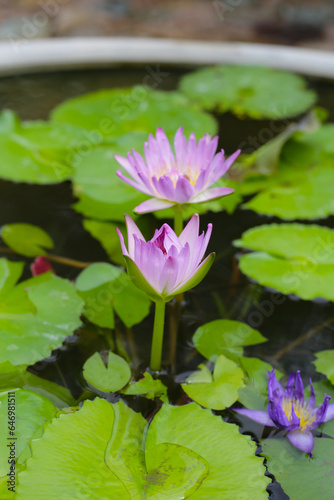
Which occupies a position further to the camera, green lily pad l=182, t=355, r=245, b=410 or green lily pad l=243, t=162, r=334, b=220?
green lily pad l=243, t=162, r=334, b=220

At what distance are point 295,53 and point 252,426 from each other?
1.50 m

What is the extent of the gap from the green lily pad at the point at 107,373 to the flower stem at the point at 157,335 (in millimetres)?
44

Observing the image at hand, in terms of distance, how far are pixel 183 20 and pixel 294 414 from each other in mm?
3171

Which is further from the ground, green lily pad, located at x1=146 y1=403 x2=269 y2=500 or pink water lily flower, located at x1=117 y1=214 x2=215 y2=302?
pink water lily flower, located at x1=117 y1=214 x2=215 y2=302

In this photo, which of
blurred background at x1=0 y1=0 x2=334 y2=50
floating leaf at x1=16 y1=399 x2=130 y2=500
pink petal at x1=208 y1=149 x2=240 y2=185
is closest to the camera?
floating leaf at x1=16 y1=399 x2=130 y2=500

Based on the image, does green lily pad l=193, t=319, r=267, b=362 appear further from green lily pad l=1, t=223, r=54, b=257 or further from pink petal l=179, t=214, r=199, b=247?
green lily pad l=1, t=223, r=54, b=257

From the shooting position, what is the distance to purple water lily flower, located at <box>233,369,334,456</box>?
2.19 ft

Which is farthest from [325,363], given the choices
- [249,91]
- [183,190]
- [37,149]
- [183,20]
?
[183,20]

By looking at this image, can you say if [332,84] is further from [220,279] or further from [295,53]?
[220,279]

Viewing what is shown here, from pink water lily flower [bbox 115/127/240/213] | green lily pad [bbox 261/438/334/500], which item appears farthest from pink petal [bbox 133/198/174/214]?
green lily pad [bbox 261/438/334/500]

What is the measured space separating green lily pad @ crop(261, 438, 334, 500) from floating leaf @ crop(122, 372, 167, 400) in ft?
0.53

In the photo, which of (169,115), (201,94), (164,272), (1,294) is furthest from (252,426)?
(201,94)

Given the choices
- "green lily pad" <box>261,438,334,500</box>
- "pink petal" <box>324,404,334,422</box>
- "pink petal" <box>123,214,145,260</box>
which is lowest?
"green lily pad" <box>261,438,334,500</box>

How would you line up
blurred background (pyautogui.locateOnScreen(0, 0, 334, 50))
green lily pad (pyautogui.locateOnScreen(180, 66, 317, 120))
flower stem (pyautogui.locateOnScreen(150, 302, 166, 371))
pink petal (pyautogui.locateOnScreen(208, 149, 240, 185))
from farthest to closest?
blurred background (pyautogui.locateOnScreen(0, 0, 334, 50)) < green lily pad (pyautogui.locateOnScreen(180, 66, 317, 120)) < pink petal (pyautogui.locateOnScreen(208, 149, 240, 185)) < flower stem (pyautogui.locateOnScreen(150, 302, 166, 371))
